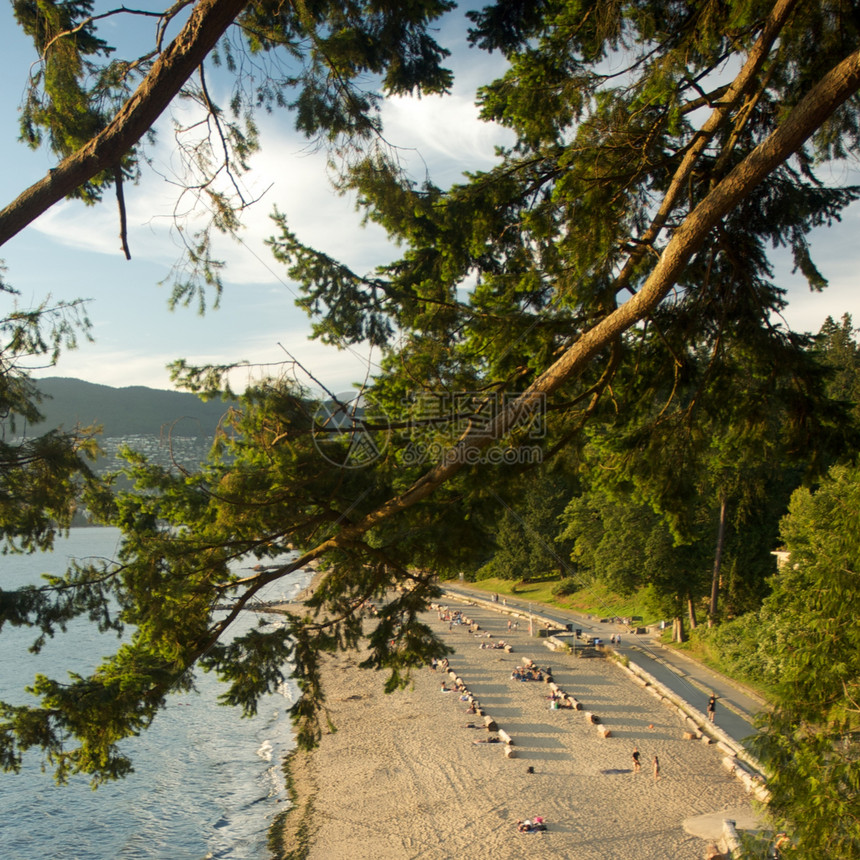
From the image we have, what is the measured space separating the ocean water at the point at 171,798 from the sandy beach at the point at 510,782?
1.61 meters

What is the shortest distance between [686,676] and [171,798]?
19.0 m

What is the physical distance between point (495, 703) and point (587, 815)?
1029 centimetres

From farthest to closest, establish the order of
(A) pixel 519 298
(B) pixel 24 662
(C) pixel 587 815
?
(B) pixel 24 662 < (C) pixel 587 815 < (A) pixel 519 298

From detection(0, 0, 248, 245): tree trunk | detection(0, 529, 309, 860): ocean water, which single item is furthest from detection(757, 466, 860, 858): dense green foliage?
detection(0, 529, 309, 860): ocean water

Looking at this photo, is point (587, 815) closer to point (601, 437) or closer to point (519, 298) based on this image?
point (601, 437)

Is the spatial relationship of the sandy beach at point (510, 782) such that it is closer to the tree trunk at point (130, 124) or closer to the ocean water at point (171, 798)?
the ocean water at point (171, 798)

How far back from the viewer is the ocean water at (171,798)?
58.3ft

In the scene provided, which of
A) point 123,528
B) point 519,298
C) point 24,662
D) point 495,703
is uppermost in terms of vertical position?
point 519,298

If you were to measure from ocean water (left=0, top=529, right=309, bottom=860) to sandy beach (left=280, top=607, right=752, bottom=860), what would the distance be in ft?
5.29

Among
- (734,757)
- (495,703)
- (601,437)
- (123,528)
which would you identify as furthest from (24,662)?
(601,437)

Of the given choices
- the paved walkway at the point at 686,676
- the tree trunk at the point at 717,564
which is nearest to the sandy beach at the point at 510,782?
the paved walkway at the point at 686,676

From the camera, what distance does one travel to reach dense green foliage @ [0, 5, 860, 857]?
5.12 meters

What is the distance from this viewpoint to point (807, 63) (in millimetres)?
5301

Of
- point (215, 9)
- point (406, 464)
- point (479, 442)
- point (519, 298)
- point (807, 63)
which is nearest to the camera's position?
point (215, 9)
